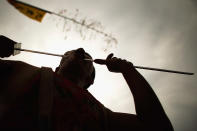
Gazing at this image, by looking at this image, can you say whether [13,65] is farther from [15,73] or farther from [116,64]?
[116,64]

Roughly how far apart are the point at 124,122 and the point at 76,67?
1503mm

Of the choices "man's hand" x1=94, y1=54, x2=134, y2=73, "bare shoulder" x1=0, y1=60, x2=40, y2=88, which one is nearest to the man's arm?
"man's hand" x1=94, y1=54, x2=134, y2=73

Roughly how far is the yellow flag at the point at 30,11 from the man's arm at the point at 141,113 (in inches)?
90.8

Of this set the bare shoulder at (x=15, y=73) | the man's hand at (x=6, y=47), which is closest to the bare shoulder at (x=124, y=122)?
the bare shoulder at (x=15, y=73)

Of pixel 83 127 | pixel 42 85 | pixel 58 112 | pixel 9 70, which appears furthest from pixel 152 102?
pixel 9 70

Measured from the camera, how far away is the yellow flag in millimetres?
3975

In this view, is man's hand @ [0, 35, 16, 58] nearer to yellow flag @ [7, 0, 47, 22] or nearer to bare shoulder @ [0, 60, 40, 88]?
yellow flag @ [7, 0, 47, 22]

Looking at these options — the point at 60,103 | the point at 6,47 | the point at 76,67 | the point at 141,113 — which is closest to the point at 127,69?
the point at 141,113

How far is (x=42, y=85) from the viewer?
2006mm

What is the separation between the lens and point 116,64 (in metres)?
3.46

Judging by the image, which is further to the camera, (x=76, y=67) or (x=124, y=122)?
(x=76, y=67)

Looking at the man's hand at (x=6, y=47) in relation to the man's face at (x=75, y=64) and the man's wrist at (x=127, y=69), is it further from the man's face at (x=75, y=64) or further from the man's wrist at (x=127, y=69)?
the man's wrist at (x=127, y=69)

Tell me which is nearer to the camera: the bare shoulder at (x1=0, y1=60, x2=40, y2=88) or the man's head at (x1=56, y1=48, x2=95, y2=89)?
the bare shoulder at (x1=0, y1=60, x2=40, y2=88)

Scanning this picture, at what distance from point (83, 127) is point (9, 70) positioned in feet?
3.83
